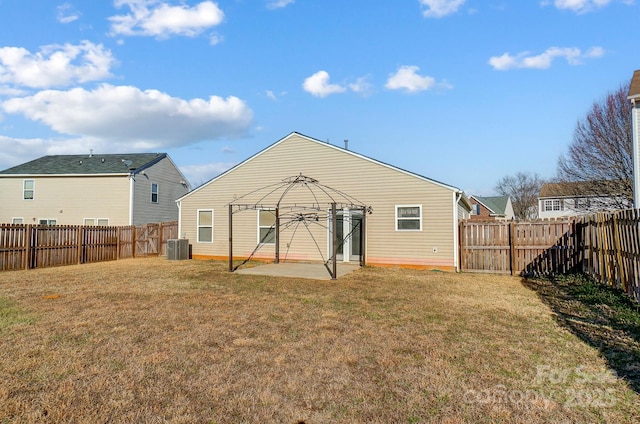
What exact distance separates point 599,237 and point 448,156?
1184 centimetres

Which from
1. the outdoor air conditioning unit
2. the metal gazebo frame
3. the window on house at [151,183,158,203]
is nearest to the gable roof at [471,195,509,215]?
the metal gazebo frame

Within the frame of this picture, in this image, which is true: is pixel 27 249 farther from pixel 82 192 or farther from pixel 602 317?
pixel 602 317

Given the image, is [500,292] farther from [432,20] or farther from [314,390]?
[432,20]

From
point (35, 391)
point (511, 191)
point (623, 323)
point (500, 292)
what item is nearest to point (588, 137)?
point (500, 292)

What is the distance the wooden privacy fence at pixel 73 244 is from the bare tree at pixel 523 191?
51.4 m

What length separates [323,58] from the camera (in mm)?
14859

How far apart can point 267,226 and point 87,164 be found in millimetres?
15224

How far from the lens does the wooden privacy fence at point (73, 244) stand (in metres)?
11.9

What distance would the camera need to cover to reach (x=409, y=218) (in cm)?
1254

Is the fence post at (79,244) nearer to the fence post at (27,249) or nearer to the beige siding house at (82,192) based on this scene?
the fence post at (27,249)

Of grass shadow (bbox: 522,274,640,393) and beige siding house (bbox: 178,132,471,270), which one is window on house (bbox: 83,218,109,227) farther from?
grass shadow (bbox: 522,274,640,393)

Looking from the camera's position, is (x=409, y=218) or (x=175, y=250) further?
(x=175, y=250)

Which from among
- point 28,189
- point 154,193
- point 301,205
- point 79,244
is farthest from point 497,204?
point 28,189

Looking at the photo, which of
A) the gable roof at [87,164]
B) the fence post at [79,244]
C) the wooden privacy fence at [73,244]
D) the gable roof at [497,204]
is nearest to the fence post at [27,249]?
the wooden privacy fence at [73,244]
